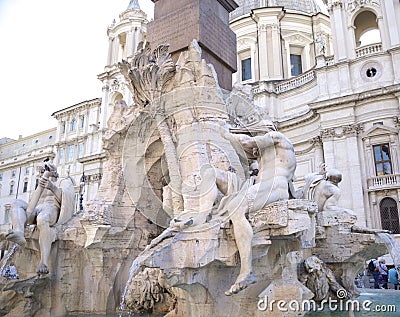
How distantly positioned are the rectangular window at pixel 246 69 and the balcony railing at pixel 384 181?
46.2 ft

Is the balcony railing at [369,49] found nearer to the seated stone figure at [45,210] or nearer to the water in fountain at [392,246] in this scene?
the water in fountain at [392,246]

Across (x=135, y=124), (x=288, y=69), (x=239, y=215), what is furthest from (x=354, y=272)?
(x=288, y=69)

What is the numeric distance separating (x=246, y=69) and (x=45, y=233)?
26504 millimetres

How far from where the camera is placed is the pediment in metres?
19.1

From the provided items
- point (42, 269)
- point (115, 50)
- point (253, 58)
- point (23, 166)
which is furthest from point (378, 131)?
point (23, 166)

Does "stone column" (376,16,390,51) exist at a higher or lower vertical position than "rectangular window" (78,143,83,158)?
higher

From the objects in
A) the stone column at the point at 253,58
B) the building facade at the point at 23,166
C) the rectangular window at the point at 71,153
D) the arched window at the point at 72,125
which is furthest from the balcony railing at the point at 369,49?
the building facade at the point at 23,166

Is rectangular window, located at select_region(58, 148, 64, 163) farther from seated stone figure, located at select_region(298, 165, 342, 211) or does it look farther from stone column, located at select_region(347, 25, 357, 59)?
seated stone figure, located at select_region(298, 165, 342, 211)

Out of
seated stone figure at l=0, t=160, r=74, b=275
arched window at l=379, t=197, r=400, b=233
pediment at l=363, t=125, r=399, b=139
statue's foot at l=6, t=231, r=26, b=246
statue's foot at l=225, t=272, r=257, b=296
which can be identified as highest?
pediment at l=363, t=125, r=399, b=139

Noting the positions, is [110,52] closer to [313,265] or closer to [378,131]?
[378,131]

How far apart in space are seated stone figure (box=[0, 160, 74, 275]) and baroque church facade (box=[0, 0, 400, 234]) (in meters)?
7.73

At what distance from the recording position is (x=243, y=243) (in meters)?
4.27

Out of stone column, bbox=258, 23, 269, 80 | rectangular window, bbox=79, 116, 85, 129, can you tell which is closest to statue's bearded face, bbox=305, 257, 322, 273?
stone column, bbox=258, 23, 269, 80

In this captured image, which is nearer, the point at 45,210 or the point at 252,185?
the point at 252,185
